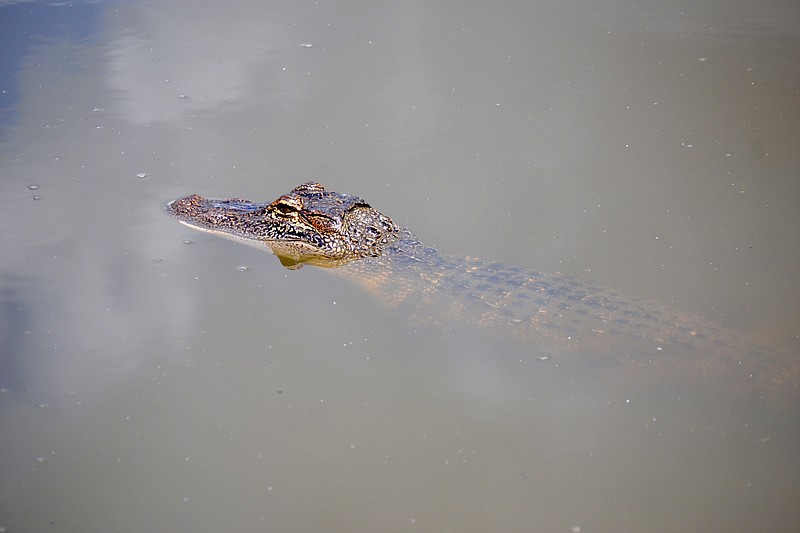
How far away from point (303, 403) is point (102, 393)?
1.02m

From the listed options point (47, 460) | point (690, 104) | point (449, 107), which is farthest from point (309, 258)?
point (690, 104)

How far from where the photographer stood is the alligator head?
4457 millimetres

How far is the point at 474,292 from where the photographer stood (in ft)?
13.4

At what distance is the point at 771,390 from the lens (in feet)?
11.0

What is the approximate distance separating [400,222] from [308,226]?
2.25ft

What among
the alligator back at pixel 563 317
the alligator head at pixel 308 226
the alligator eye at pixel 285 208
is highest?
the alligator eye at pixel 285 208

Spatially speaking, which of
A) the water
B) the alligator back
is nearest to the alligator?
the alligator back

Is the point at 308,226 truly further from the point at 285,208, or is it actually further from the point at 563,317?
the point at 563,317

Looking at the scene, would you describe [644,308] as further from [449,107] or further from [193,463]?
[449,107]

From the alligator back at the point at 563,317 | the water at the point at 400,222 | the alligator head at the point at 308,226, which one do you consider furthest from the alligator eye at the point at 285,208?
the alligator back at the point at 563,317

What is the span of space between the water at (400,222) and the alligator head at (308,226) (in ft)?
0.45

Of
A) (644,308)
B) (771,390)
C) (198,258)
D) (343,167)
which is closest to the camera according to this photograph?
(771,390)

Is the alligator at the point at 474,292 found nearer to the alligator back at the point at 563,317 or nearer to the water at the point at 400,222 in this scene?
the alligator back at the point at 563,317

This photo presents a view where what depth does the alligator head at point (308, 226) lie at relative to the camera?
14.6 feet
